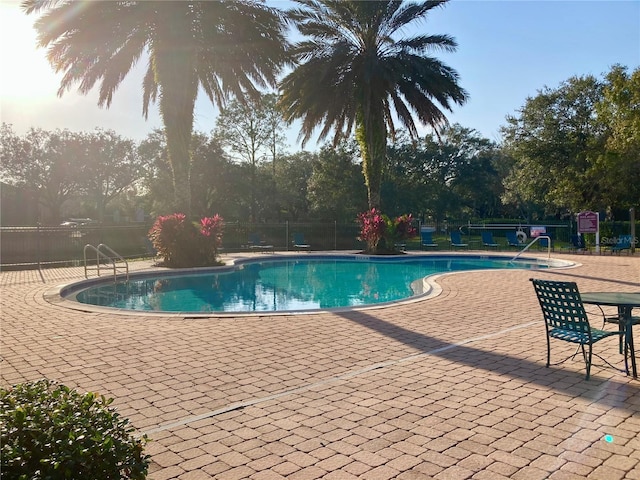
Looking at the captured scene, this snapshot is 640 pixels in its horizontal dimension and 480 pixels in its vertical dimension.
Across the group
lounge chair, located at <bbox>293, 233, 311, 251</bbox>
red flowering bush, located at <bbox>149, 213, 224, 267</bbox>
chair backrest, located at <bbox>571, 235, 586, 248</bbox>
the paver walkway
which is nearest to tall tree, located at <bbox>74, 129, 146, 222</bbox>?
lounge chair, located at <bbox>293, 233, 311, 251</bbox>

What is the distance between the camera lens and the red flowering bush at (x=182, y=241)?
15.7m

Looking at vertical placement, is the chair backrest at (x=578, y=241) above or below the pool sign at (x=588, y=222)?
below

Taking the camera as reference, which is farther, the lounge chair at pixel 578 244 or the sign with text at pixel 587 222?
the lounge chair at pixel 578 244

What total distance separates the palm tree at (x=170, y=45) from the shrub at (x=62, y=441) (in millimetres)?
14922

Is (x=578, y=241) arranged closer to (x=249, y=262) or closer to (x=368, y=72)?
(x=368, y=72)

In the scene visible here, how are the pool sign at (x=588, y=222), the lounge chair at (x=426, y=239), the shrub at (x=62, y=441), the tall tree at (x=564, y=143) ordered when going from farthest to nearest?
1. the tall tree at (x=564, y=143)
2. the lounge chair at (x=426, y=239)
3. the pool sign at (x=588, y=222)
4. the shrub at (x=62, y=441)

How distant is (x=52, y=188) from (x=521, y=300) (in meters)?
42.3

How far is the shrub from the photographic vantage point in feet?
6.28

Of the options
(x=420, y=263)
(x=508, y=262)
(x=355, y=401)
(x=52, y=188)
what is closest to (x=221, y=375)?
(x=355, y=401)

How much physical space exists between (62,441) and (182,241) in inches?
560

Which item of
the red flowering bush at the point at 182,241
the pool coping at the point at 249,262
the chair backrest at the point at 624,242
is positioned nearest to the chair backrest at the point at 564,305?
the pool coping at the point at 249,262

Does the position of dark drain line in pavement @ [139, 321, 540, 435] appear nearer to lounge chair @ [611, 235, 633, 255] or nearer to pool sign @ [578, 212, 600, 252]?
lounge chair @ [611, 235, 633, 255]

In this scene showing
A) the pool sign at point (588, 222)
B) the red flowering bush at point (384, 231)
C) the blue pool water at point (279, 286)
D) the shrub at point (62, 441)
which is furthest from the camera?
the pool sign at point (588, 222)

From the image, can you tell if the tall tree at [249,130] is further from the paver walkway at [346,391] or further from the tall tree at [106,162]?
the paver walkway at [346,391]
